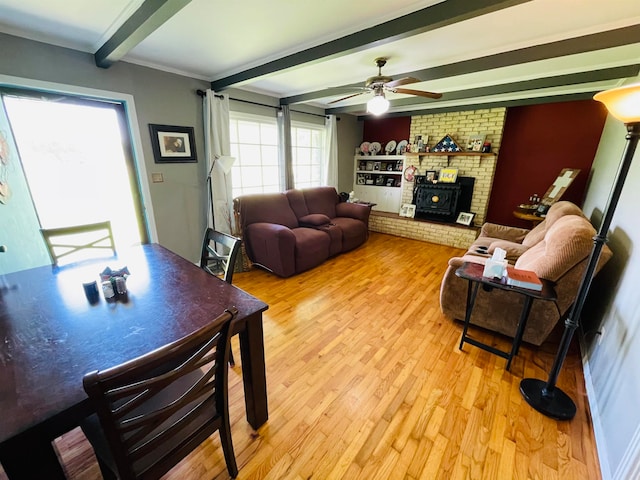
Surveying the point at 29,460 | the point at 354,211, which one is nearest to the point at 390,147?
the point at 354,211

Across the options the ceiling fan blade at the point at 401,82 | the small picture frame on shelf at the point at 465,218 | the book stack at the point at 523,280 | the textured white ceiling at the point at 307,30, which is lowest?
the small picture frame on shelf at the point at 465,218

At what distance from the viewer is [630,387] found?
1.19 m

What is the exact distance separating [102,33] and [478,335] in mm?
3913

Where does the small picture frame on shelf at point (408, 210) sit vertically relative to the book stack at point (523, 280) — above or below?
below

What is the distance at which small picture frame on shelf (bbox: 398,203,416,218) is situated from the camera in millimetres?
5116

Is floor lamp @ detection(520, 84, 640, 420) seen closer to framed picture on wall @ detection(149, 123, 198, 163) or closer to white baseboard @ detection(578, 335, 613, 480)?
white baseboard @ detection(578, 335, 613, 480)

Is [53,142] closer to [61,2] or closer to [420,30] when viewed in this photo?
[61,2]

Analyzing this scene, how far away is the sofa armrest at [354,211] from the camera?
175 inches

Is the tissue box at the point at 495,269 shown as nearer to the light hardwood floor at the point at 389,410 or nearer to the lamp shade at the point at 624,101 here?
the light hardwood floor at the point at 389,410

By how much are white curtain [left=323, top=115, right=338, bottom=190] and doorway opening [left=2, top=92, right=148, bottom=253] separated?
3.25 meters

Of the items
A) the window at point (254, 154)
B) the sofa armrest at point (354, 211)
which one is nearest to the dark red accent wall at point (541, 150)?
the sofa armrest at point (354, 211)

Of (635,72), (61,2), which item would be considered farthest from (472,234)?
(61,2)

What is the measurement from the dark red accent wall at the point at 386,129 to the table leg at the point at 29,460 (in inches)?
232

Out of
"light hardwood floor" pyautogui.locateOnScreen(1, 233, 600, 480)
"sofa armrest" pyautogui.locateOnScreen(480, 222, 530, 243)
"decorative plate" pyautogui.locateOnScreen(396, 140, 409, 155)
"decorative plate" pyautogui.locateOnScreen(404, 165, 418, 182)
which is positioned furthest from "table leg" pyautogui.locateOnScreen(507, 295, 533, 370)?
"decorative plate" pyautogui.locateOnScreen(396, 140, 409, 155)
